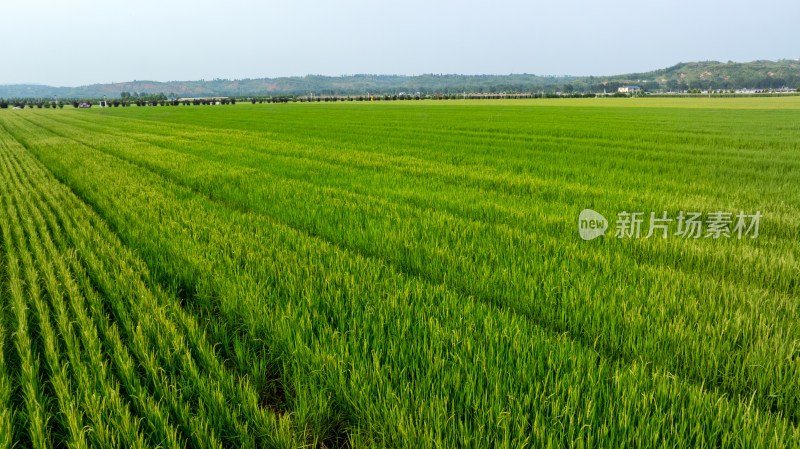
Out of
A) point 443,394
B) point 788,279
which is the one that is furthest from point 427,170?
point 443,394

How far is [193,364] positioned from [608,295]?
10.9 ft

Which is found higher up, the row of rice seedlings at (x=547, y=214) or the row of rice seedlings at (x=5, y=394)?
the row of rice seedlings at (x=547, y=214)

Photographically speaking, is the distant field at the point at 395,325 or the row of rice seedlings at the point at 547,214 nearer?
the distant field at the point at 395,325

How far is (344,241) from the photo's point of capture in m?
5.83

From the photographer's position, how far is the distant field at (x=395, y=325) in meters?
2.40

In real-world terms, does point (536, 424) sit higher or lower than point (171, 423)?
higher

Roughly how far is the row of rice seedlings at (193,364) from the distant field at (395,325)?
0.06ft

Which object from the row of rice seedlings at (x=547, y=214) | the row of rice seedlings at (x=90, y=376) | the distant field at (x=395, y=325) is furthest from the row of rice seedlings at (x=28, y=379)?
the row of rice seedlings at (x=547, y=214)

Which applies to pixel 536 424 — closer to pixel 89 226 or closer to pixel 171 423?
pixel 171 423

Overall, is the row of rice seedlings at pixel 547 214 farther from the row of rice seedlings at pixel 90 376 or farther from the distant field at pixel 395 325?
the row of rice seedlings at pixel 90 376

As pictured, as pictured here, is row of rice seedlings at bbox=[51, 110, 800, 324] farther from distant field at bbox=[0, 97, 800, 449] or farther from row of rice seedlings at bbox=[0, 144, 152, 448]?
row of rice seedlings at bbox=[0, 144, 152, 448]

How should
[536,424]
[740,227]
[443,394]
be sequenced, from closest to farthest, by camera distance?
[536,424] < [443,394] < [740,227]

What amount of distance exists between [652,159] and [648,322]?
12.2 metres

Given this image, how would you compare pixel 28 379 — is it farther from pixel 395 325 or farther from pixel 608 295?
pixel 608 295
